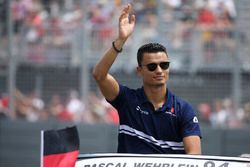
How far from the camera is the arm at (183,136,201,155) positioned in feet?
18.9

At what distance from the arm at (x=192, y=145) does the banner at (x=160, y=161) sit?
529 mm

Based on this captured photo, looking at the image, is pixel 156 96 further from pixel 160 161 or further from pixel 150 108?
pixel 160 161

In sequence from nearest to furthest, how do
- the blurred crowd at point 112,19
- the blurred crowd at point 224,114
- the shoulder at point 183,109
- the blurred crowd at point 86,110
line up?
the shoulder at point 183,109
the blurred crowd at point 224,114
the blurred crowd at point 86,110
the blurred crowd at point 112,19

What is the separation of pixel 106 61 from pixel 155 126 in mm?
561

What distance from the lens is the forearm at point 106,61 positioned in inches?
233

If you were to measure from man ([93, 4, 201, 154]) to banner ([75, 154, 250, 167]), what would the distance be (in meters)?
0.57

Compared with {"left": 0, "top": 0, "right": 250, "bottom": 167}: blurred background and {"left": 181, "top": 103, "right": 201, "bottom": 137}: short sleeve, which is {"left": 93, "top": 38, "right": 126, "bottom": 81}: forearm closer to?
{"left": 181, "top": 103, "right": 201, "bottom": 137}: short sleeve

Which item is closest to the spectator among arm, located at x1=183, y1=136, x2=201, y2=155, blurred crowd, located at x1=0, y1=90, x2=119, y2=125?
blurred crowd, located at x1=0, y1=90, x2=119, y2=125

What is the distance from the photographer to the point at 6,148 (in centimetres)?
1537

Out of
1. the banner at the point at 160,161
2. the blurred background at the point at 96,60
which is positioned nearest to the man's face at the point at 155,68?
the banner at the point at 160,161

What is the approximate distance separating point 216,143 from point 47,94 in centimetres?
320

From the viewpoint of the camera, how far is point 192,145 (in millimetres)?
5801

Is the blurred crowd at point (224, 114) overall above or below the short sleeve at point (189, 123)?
below

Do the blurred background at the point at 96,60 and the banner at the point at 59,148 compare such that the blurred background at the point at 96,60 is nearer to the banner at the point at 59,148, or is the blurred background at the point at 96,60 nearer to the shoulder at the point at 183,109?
the shoulder at the point at 183,109
